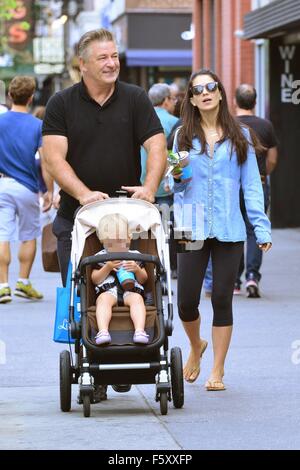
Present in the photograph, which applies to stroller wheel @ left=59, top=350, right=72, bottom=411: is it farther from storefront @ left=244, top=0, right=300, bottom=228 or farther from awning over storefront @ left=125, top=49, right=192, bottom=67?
awning over storefront @ left=125, top=49, right=192, bottom=67

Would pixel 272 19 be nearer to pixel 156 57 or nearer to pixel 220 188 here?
pixel 220 188

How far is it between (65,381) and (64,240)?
0.89 meters

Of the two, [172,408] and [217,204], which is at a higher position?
[217,204]

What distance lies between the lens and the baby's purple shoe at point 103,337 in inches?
279

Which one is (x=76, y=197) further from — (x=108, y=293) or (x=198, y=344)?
(x=198, y=344)

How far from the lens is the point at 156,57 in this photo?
3325 centimetres

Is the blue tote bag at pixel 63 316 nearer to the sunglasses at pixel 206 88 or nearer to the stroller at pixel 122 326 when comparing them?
the stroller at pixel 122 326

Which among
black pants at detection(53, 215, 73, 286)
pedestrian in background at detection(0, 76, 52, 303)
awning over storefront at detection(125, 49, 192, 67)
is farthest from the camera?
awning over storefront at detection(125, 49, 192, 67)

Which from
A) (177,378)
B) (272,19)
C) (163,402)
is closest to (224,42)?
(272,19)

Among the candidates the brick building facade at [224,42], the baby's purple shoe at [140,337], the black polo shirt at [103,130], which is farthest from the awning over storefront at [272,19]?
the baby's purple shoe at [140,337]

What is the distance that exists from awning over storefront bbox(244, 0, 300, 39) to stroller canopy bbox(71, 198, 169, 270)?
1093 centimetres

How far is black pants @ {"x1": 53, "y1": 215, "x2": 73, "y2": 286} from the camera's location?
7.79 metres

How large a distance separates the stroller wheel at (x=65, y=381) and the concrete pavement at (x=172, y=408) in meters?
0.07

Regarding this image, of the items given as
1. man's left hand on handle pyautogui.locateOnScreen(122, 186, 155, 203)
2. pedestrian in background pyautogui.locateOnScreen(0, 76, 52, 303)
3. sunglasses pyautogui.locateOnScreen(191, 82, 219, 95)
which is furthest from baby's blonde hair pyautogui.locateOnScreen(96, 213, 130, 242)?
pedestrian in background pyautogui.locateOnScreen(0, 76, 52, 303)
